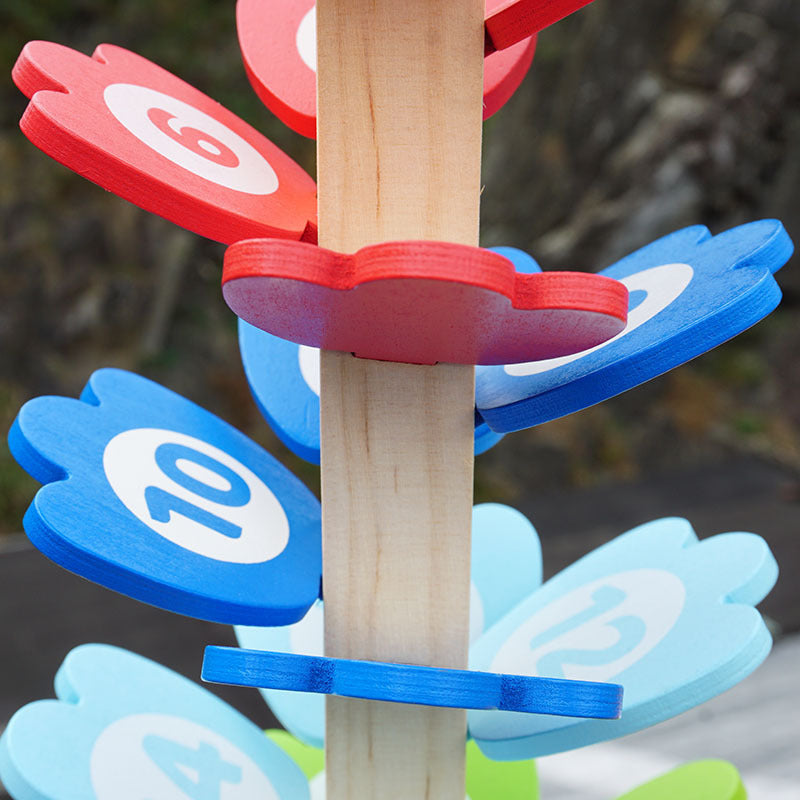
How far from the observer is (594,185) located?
9.69 ft

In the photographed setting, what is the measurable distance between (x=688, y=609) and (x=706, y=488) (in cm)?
172

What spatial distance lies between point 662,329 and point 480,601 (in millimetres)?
320

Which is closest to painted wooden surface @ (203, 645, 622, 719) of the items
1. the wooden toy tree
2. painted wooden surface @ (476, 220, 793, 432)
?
the wooden toy tree

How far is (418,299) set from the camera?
0.35 m

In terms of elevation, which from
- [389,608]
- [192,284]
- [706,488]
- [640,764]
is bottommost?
[389,608]

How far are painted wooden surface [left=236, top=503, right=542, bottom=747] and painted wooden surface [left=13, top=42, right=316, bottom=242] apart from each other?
297 millimetres

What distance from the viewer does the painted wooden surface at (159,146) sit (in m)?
0.41

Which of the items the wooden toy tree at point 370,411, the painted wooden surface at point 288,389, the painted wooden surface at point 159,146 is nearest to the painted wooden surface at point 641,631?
the wooden toy tree at point 370,411

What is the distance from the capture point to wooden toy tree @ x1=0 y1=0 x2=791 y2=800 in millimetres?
398

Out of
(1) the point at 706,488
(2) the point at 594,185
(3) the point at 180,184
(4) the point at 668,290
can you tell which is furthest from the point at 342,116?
(2) the point at 594,185

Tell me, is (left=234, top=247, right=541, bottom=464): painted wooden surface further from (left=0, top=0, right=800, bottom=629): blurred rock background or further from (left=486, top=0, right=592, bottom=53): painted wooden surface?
(left=0, top=0, right=800, bottom=629): blurred rock background

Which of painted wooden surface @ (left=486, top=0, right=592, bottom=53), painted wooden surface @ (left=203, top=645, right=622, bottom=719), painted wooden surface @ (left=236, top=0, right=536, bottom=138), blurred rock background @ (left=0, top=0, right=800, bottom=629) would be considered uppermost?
blurred rock background @ (left=0, top=0, right=800, bottom=629)

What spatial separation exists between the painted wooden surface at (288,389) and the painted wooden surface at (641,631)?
12cm

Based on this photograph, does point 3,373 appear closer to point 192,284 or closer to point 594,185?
point 192,284
